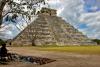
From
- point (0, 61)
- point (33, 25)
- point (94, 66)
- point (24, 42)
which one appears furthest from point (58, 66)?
point (33, 25)

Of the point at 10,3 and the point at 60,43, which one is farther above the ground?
the point at 10,3

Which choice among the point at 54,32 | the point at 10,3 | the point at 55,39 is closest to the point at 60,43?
the point at 55,39

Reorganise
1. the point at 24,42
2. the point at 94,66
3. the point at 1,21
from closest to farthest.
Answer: the point at 94,66, the point at 1,21, the point at 24,42

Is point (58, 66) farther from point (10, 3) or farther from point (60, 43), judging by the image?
point (60, 43)

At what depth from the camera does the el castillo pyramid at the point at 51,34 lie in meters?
125

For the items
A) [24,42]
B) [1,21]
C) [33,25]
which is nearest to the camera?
[1,21]

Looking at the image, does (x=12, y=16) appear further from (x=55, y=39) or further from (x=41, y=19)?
(x=41, y=19)

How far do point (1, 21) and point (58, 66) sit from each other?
6451 mm

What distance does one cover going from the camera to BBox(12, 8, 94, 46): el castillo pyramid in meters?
125

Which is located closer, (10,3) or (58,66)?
(58,66)

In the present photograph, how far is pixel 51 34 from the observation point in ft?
443

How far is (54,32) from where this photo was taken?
139 meters

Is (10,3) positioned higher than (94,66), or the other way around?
(10,3)

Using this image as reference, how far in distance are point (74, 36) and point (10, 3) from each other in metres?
115
